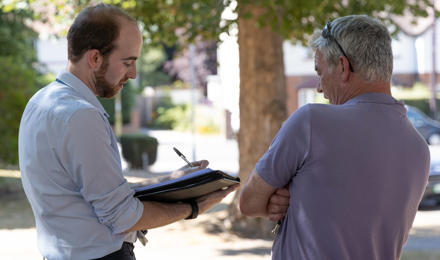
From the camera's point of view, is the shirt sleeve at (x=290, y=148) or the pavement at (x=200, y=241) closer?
the shirt sleeve at (x=290, y=148)

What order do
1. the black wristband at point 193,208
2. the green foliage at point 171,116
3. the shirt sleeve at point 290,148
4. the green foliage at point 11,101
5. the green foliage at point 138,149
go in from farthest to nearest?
the green foliage at point 171,116 < the green foliage at point 138,149 < the green foliage at point 11,101 < the black wristband at point 193,208 < the shirt sleeve at point 290,148

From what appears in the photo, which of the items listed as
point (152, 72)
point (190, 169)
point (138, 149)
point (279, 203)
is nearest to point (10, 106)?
point (138, 149)

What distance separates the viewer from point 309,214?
212 centimetres

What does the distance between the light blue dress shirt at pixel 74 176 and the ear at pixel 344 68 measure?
0.83 metres

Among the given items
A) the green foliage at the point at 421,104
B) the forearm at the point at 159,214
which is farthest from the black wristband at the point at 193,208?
the green foliage at the point at 421,104

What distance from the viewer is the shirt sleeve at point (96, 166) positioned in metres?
2.13

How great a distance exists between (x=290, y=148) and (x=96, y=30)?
2.62 ft

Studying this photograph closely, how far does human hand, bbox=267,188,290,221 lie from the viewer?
2.19 metres

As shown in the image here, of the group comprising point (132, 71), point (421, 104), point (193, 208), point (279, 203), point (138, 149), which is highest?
point (132, 71)

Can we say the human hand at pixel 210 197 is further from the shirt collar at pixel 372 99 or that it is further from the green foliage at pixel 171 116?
the green foliage at pixel 171 116

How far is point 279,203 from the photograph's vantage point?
2.19 metres

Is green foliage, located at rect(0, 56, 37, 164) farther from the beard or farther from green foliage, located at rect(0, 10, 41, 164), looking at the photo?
the beard

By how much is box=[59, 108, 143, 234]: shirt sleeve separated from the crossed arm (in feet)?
1.33

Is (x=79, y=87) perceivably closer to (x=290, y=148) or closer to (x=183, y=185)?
(x=183, y=185)
